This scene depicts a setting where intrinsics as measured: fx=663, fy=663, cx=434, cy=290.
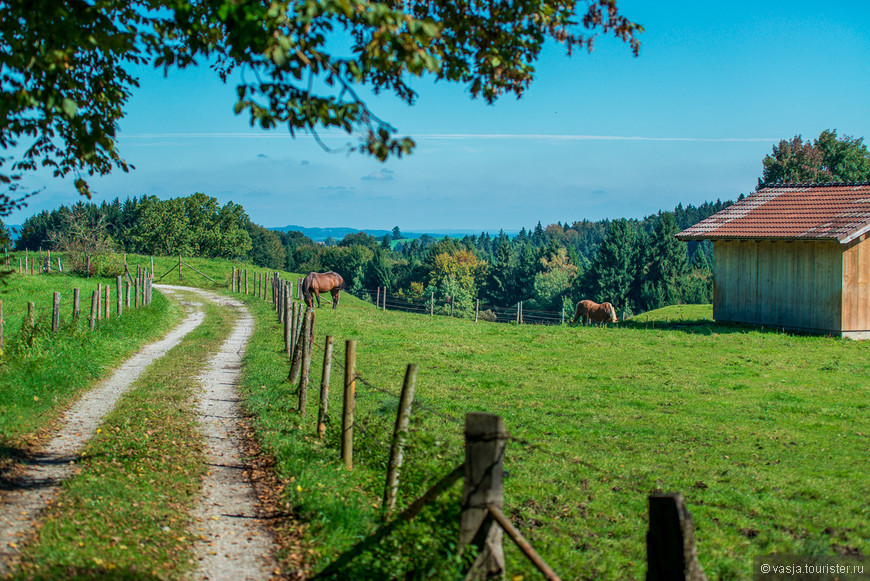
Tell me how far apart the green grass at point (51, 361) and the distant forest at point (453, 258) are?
26916 millimetres

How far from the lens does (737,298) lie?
89.6 ft

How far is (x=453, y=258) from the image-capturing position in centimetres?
12431

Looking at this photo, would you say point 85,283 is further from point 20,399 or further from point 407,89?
point 407,89

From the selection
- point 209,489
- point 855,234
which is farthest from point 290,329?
point 855,234

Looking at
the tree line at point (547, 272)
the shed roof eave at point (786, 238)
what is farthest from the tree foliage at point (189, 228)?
Result: the shed roof eave at point (786, 238)

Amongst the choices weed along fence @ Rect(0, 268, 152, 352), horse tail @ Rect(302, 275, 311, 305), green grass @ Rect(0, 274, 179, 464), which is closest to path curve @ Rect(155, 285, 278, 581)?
green grass @ Rect(0, 274, 179, 464)

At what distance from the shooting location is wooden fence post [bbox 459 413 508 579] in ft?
15.7

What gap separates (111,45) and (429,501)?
15.2 feet

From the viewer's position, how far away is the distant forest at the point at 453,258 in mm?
71125

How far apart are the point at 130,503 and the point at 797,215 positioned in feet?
88.7

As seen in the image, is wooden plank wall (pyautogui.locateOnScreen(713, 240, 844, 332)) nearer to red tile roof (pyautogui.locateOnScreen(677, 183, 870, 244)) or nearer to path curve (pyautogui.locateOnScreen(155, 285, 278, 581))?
red tile roof (pyautogui.locateOnScreen(677, 183, 870, 244))

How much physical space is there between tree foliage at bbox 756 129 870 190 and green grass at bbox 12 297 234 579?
5965 cm

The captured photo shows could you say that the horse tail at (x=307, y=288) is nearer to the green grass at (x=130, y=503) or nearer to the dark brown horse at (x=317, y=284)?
the dark brown horse at (x=317, y=284)

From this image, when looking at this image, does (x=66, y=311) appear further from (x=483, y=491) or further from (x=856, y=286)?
(x=856, y=286)
